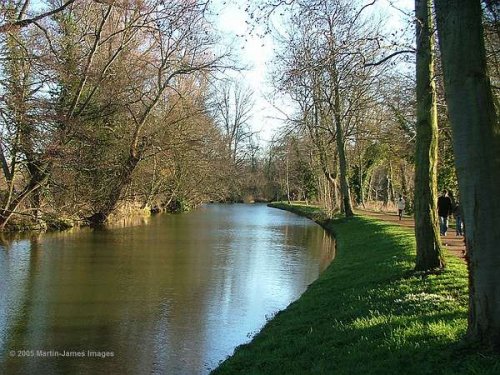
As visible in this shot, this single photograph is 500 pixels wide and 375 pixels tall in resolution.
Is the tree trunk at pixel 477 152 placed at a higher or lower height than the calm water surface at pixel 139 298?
higher

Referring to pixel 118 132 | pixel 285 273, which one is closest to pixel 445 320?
pixel 285 273

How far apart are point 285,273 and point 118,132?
18145 millimetres

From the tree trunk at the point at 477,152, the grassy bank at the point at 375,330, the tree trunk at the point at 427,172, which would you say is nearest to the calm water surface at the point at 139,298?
the grassy bank at the point at 375,330

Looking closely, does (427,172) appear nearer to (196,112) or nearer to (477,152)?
(477,152)

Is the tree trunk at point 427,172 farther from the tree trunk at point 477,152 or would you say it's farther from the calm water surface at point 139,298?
the tree trunk at point 477,152

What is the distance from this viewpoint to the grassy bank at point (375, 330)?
185 inches

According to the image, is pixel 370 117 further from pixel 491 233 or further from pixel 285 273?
pixel 491 233

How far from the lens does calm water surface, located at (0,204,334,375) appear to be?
758cm

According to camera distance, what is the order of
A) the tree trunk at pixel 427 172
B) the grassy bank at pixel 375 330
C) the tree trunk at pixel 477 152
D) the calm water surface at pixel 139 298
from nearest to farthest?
the tree trunk at pixel 477 152, the grassy bank at pixel 375 330, the calm water surface at pixel 139 298, the tree trunk at pixel 427 172

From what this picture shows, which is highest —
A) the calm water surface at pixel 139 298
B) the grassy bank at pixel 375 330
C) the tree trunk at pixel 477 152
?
the tree trunk at pixel 477 152

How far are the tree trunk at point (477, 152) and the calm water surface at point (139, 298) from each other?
4068mm

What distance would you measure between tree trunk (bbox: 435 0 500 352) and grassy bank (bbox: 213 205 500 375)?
1.65 ft

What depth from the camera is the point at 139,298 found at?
1110 centimetres

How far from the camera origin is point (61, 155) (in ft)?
67.2
